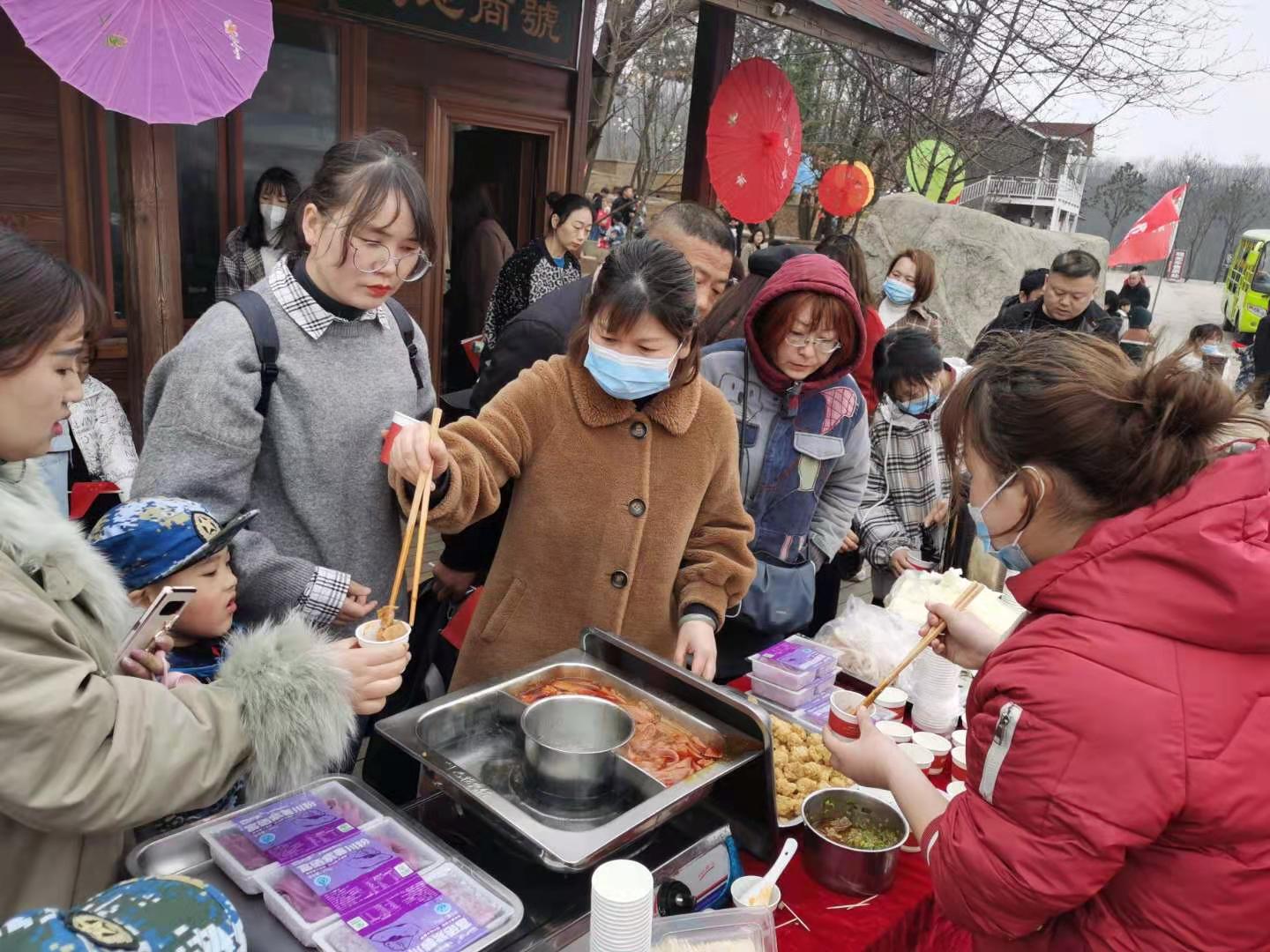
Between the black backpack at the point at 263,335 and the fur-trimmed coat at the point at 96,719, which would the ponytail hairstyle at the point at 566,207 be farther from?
the fur-trimmed coat at the point at 96,719

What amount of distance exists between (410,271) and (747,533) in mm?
1034

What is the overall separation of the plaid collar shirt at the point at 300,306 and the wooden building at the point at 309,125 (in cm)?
258

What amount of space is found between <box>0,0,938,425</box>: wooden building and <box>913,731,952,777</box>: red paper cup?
12.2 feet

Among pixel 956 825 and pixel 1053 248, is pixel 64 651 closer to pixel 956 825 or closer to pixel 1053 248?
pixel 956 825

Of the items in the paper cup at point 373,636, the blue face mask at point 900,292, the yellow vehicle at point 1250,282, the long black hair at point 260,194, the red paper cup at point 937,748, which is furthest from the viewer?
the yellow vehicle at point 1250,282

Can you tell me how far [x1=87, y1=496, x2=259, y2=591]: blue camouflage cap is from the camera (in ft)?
4.90

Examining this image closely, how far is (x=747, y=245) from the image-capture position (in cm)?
1344

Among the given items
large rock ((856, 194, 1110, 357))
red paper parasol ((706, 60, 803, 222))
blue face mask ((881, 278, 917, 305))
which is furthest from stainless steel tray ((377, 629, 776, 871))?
large rock ((856, 194, 1110, 357))

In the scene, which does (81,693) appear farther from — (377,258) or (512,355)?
(512,355)

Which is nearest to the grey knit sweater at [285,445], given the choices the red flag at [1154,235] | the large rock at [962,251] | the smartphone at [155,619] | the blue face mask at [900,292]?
the smartphone at [155,619]

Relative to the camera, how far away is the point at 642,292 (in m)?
1.94

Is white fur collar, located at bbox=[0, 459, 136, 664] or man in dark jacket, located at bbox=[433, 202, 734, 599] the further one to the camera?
man in dark jacket, located at bbox=[433, 202, 734, 599]

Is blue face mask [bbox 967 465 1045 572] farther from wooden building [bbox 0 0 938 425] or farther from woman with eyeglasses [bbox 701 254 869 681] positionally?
wooden building [bbox 0 0 938 425]

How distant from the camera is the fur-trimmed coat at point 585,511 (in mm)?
2033
